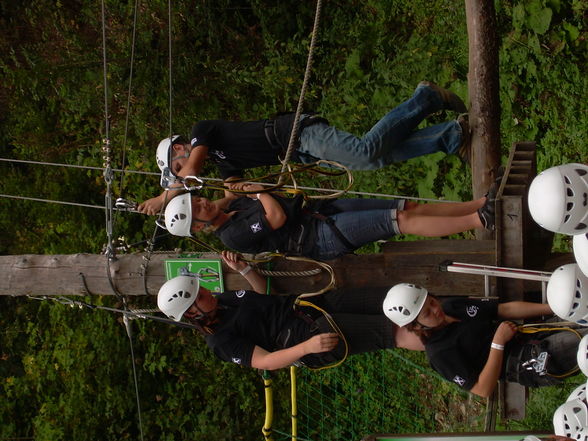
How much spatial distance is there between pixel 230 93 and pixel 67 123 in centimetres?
249

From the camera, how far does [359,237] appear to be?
3984 millimetres

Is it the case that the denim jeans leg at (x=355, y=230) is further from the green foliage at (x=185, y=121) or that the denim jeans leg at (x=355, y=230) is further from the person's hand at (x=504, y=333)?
the green foliage at (x=185, y=121)

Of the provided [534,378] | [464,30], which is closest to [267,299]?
[534,378]

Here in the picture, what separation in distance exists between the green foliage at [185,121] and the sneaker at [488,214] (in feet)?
8.68

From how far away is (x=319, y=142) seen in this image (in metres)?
4.26

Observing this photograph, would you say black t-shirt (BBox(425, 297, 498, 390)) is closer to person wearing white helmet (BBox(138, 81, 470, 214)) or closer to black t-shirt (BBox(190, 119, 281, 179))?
person wearing white helmet (BBox(138, 81, 470, 214))

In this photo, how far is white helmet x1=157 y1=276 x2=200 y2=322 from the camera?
3.91 meters

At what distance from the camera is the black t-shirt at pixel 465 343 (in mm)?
3629

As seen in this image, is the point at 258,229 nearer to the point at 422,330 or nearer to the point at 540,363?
the point at 422,330

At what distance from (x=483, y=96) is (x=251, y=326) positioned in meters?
2.22

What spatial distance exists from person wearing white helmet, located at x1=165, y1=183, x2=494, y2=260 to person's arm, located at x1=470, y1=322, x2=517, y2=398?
64 centimetres

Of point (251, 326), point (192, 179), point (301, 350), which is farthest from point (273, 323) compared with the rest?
point (192, 179)

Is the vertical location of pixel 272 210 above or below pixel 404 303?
above

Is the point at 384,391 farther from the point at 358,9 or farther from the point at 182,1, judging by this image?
the point at 182,1
